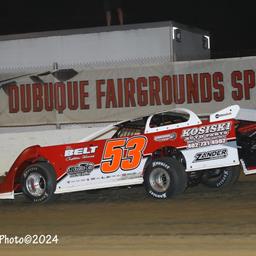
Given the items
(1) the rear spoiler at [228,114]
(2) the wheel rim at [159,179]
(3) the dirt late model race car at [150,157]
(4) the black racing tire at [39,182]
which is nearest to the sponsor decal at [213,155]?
(3) the dirt late model race car at [150,157]

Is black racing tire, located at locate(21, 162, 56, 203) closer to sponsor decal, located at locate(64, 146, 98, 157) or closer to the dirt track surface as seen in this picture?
the dirt track surface

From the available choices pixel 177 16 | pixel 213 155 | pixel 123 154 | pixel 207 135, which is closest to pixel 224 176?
pixel 213 155

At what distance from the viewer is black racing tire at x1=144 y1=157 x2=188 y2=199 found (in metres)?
11.4

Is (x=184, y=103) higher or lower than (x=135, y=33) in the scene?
lower

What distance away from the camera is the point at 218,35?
37719 millimetres

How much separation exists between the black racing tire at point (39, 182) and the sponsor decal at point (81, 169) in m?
0.31

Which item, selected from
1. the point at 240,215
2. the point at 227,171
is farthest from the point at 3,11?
the point at 240,215

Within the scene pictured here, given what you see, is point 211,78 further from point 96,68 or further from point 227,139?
point 227,139

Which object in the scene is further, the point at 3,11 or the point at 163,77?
the point at 3,11

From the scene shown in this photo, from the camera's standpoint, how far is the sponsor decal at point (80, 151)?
39.4 ft

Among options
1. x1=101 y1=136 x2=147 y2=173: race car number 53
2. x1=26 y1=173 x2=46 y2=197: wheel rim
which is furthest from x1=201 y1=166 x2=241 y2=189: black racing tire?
x1=26 y1=173 x2=46 y2=197: wheel rim

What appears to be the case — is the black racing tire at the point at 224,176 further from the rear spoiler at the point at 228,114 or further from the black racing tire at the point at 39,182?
the black racing tire at the point at 39,182

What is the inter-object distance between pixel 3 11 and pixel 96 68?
23163mm

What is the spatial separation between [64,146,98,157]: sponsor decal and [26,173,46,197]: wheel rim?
621 millimetres
